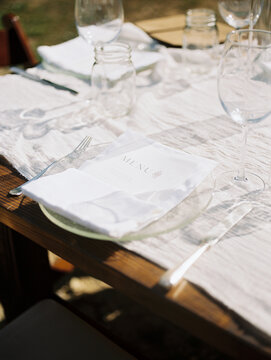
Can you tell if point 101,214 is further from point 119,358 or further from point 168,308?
point 119,358

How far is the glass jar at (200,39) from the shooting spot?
1327mm

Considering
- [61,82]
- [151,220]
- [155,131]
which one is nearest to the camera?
[151,220]

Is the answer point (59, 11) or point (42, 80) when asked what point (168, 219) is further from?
point (59, 11)

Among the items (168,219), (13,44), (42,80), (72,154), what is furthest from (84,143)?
(13,44)

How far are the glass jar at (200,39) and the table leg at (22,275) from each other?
69 centimetres

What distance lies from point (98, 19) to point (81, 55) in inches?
7.0

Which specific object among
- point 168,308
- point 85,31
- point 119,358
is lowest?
point 119,358

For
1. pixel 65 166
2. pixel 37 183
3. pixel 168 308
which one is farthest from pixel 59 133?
pixel 168 308

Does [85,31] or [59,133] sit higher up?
[85,31]

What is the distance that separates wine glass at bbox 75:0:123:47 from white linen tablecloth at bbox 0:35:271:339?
0.14m

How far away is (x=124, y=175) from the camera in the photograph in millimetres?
792

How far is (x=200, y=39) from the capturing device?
1.35 meters

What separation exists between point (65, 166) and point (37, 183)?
4.8 inches

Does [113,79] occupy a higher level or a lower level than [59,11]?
higher
